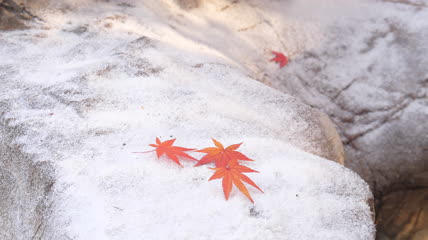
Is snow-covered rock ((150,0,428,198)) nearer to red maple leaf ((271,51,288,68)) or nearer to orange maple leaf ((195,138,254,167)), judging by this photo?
red maple leaf ((271,51,288,68))

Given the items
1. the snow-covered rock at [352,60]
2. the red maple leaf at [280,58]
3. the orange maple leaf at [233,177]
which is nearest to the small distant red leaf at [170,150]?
the orange maple leaf at [233,177]

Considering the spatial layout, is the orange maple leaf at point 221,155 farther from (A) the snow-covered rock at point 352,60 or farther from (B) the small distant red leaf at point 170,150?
(A) the snow-covered rock at point 352,60

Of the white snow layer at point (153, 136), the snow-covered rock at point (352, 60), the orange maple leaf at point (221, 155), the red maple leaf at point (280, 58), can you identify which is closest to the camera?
the white snow layer at point (153, 136)

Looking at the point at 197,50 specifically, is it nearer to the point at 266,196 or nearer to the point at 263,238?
the point at 266,196

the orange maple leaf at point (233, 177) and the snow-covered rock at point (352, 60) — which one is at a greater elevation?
the orange maple leaf at point (233, 177)

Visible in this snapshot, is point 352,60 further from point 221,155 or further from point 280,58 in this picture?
point 221,155

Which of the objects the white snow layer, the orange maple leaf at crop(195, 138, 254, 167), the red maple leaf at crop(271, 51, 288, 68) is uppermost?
the orange maple leaf at crop(195, 138, 254, 167)

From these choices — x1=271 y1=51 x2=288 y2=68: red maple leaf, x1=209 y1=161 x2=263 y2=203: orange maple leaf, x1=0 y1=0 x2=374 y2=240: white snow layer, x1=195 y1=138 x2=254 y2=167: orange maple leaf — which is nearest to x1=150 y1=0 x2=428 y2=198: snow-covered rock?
x1=271 y1=51 x2=288 y2=68: red maple leaf

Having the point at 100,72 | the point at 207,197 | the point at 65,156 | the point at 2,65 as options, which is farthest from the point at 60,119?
the point at 207,197
